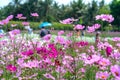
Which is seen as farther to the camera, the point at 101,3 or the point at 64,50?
the point at 101,3

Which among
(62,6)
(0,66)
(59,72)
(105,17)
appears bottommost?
(62,6)

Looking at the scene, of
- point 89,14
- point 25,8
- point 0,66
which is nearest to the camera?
point 0,66

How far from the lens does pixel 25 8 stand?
53750 millimetres

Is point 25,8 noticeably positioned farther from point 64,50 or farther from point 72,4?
point 64,50

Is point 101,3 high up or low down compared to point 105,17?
down

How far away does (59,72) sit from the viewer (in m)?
2.18

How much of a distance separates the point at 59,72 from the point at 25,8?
52.0m

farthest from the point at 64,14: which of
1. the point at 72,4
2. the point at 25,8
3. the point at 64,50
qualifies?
the point at 64,50

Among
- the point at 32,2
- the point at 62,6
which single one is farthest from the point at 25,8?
the point at 62,6

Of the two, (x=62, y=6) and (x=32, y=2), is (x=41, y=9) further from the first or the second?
(x=62, y=6)

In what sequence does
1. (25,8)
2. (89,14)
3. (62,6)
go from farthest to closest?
1. (62,6)
2. (25,8)
3. (89,14)

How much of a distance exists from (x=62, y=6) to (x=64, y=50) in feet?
200

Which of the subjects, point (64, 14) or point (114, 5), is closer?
point (114, 5)

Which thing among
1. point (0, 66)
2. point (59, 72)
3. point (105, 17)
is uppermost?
point (105, 17)
